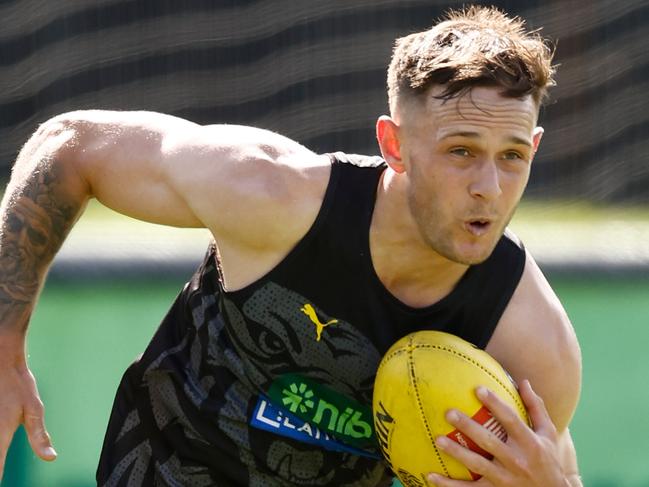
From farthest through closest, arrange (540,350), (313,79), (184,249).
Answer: (313,79) → (184,249) → (540,350)

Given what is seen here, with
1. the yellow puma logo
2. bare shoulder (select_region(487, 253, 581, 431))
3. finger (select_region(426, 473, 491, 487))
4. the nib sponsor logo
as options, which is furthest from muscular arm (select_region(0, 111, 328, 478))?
finger (select_region(426, 473, 491, 487))

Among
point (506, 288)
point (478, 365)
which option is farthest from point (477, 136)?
point (478, 365)

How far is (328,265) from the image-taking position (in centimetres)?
316

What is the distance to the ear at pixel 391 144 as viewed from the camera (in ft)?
10.4

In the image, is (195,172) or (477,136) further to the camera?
(195,172)

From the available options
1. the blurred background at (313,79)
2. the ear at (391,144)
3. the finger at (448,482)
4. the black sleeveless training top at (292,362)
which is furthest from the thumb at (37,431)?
the blurred background at (313,79)

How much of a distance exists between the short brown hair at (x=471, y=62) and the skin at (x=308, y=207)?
0.14ft

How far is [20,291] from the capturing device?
3.34 meters

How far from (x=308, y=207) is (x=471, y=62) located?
526 mm

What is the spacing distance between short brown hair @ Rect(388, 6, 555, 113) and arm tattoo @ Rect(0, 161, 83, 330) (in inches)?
36.1

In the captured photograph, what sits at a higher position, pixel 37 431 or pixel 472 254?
pixel 472 254

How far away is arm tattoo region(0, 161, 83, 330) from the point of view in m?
3.33

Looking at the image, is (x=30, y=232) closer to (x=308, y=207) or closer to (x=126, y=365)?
(x=308, y=207)

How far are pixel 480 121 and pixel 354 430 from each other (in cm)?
85
